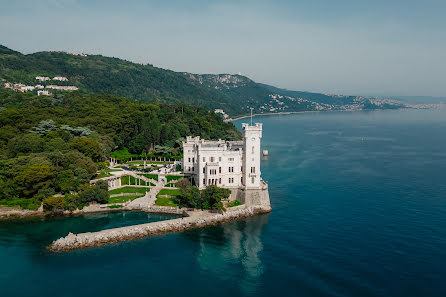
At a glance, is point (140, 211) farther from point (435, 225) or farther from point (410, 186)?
point (410, 186)

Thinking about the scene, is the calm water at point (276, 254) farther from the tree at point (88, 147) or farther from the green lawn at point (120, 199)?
the tree at point (88, 147)

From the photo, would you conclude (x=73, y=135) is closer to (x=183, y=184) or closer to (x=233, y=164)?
(x=183, y=184)

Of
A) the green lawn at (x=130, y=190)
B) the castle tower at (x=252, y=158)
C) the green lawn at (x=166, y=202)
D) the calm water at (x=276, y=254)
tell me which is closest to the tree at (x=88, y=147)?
the green lawn at (x=130, y=190)

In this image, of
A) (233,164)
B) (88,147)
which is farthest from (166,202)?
(88,147)

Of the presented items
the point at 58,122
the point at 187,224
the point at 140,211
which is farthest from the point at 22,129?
the point at 187,224

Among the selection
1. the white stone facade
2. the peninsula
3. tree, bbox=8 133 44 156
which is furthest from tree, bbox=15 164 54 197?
the white stone facade
